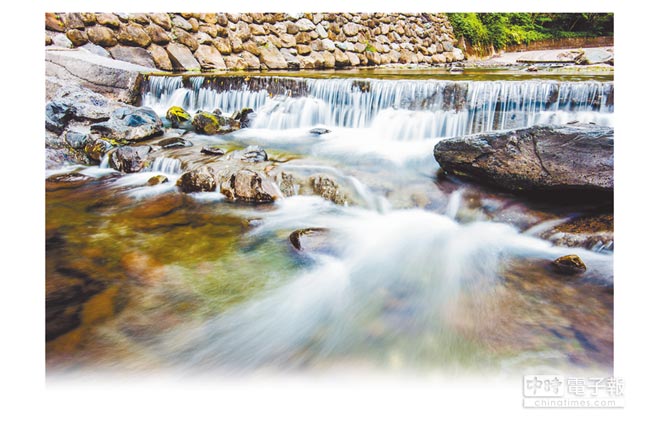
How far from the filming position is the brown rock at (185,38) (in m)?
8.52

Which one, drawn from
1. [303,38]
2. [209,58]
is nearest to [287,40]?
[303,38]

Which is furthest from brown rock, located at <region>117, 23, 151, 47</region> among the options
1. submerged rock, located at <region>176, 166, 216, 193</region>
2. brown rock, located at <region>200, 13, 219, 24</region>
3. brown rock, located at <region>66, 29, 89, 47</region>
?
submerged rock, located at <region>176, 166, 216, 193</region>

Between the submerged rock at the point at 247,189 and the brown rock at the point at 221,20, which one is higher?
the brown rock at the point at 221,20

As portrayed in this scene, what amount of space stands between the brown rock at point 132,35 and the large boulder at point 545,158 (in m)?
7.70

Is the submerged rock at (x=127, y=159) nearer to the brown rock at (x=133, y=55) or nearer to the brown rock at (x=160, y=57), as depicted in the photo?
the brown rock at (x=133, y=55)

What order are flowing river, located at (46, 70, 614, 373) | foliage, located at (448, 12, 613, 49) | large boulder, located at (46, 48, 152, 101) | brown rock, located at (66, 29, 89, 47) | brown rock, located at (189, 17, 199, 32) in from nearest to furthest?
flowing river, located at (46, 70, 614, 373) → large boulder, located at (46, 48, 152, 101) → brown rock, located at (66, 29, 89, 47) → brown rock, located at (189, 17, 199, 32) → foliage, located at (448, 12, 613, 49)

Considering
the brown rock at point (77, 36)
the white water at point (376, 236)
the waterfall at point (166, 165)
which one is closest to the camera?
the white water at point (376, 236)

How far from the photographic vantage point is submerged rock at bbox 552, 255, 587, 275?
252cm

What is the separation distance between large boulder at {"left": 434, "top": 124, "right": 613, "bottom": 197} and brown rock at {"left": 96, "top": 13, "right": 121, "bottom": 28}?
303 inches

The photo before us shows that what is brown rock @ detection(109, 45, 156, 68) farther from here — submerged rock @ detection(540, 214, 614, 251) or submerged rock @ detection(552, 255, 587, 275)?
submerged rock @ detection(552, 255, 587, 275)

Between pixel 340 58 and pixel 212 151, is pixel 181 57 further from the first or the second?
pixel 212 151

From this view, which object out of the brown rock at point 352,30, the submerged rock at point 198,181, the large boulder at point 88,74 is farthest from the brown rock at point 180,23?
the submerged rock at point 198,181

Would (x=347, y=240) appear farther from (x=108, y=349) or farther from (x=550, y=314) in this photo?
(x=108, y=349)

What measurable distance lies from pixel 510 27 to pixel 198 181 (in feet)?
55.3
